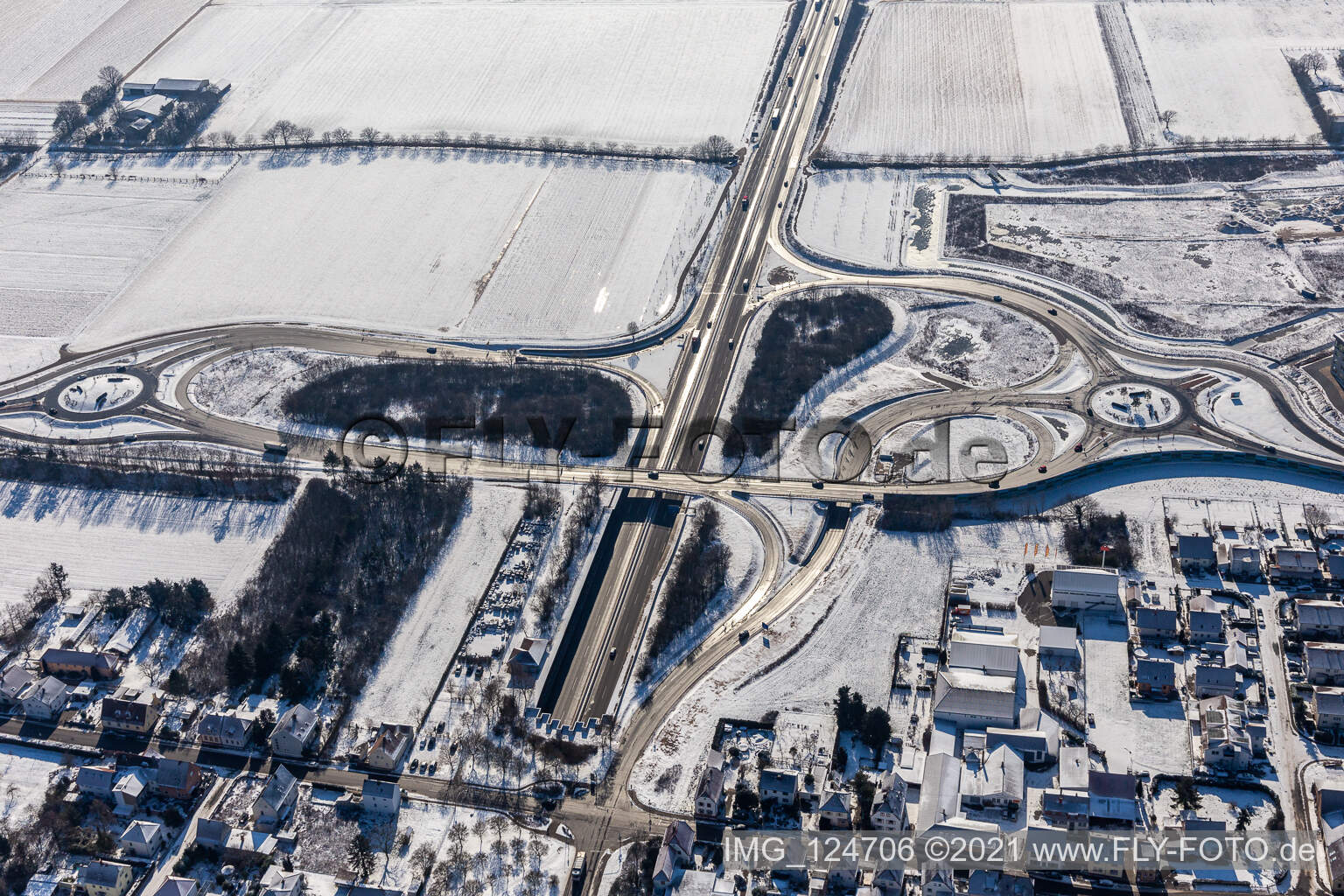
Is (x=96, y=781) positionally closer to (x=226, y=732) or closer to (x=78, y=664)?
(x=226, y=732)

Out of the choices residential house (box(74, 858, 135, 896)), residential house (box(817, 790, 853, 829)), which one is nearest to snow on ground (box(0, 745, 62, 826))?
residential house (box(74, 858, 135, 896))

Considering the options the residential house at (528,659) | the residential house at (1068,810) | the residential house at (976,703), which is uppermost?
the residential house at (976,703)

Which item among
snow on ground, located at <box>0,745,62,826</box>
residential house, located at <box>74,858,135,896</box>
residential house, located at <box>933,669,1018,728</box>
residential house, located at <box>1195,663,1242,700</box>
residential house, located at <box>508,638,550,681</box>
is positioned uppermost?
residential house, located at <box>1195,663,1242,700</box>

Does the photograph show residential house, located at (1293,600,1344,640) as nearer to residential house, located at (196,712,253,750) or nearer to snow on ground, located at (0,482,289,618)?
residential house, located at (196,712,253,750)

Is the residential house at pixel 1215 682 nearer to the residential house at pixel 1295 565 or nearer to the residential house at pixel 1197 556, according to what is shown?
the residential house at pixel 1197 556

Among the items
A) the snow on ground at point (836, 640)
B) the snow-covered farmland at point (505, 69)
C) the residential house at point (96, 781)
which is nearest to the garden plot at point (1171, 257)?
the snow on ground at point (836, 640)

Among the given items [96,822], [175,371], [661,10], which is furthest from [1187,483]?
[661,10]

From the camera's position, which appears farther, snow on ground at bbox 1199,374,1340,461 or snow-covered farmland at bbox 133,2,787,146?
snow-covered farmland at bbox 133,2,787,146

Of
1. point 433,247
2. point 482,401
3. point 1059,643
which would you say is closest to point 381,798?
point 482,401
